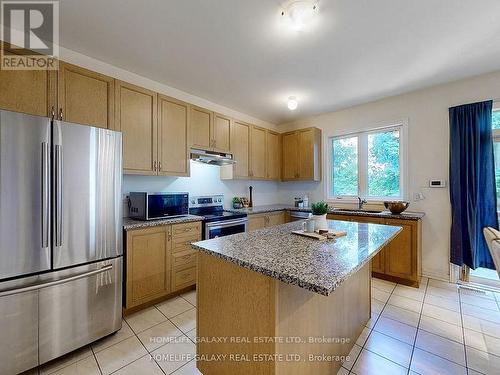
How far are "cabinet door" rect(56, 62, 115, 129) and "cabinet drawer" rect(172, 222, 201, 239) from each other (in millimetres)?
1265

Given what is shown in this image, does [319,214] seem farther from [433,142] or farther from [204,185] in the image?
[433,142]

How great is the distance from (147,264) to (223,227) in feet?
3.30

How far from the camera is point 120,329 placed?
6.54ft

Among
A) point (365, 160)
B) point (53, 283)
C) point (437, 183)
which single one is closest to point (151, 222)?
point (53, 283)

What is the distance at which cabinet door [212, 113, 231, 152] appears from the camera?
3303mm

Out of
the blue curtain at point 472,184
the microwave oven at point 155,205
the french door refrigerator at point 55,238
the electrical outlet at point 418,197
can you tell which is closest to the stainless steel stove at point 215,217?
the microwave oven at point 155,205

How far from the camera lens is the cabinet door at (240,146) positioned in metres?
3.61

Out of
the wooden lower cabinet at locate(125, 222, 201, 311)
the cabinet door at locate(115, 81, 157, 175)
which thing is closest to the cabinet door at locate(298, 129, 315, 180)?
the wooden lower cabinet at locate(125, 222, 201, 311)

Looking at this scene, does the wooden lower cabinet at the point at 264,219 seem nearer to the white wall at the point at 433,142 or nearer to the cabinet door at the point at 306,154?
the cabinet door at the point at 306,154

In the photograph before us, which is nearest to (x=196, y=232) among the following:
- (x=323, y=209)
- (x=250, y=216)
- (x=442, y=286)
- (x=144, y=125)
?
(x=250, y=216)

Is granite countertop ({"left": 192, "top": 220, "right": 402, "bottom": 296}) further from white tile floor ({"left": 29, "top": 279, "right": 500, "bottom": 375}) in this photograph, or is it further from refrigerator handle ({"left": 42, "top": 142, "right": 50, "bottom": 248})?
refrigerator handle ({"left": 42, "top": 142, "right": 50, "bottom": 248})

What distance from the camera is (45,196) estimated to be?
1550 millimetres

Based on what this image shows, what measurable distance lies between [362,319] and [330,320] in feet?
2.58

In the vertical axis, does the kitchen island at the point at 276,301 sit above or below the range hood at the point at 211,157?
below
